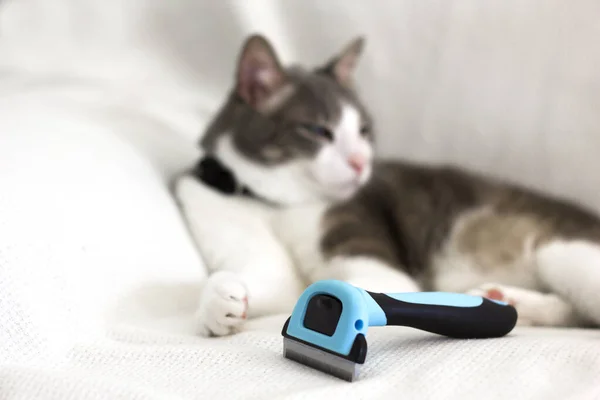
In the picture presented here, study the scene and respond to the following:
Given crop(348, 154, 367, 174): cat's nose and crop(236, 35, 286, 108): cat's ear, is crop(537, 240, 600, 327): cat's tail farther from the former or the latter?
crop(236, 35, 286, 108): cat's ear

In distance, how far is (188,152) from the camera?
156cm

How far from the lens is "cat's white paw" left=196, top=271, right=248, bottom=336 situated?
833 mm

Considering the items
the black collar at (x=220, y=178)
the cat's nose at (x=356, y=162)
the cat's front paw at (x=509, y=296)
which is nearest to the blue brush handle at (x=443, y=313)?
the cat's front paw at (x=509, y=296)

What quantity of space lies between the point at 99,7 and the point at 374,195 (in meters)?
1.06

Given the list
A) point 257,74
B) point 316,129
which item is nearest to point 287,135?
point 316,129

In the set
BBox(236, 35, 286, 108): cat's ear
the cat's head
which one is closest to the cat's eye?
the cat's head

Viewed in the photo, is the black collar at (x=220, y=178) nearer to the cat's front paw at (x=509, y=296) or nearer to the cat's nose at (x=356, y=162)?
the cat's nose at (x=356, y=162)

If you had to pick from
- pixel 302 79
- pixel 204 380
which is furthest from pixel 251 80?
pixel 204 380

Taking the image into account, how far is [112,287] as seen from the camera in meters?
0.91

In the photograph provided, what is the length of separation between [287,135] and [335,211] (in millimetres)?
204

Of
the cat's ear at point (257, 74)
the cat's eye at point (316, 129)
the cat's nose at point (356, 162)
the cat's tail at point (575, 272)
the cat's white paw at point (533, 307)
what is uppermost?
the cat's ear at point (257, 74)

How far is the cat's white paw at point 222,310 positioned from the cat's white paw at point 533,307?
0.44m

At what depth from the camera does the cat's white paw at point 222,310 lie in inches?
32.8

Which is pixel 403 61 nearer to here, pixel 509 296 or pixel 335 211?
pixel 335 211
